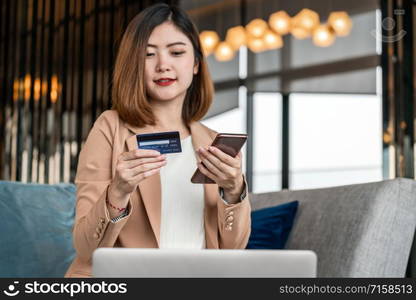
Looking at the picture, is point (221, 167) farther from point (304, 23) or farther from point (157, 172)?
point (304, 23)

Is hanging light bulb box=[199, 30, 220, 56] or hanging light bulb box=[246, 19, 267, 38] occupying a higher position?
hanging light bulb box=[246, 19, 267, 38]

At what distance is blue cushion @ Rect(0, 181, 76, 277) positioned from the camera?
2.13 m

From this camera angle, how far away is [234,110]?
21.7 ft

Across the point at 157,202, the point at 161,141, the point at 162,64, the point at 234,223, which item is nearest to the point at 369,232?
the point at 234,223


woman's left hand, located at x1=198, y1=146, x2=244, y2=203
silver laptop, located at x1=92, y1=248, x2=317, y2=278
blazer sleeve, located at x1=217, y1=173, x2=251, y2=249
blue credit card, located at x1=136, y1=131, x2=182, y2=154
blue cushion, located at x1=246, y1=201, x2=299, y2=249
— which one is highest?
blue credit card, located at x1=136, y1=131, x2=182, y2=154

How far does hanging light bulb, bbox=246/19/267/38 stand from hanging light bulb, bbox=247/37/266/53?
1.5 inches

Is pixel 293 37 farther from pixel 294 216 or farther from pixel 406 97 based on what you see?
pixel 294 216

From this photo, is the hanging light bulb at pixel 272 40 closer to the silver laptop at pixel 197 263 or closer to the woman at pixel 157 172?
the woman at pixel 157 172

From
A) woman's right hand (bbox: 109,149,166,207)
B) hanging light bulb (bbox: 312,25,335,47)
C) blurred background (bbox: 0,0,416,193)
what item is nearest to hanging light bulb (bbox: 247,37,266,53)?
blurred background (bbox: 0,0,416,193)

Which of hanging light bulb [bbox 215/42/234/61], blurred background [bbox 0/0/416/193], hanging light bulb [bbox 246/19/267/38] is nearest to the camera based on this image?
blurred background [bbox 0/0/416/193]

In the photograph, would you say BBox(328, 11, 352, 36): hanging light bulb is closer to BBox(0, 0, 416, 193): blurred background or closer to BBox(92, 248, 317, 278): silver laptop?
BBox(0, 0, 416, 193): blurred background

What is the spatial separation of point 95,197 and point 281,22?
4868 millimetres

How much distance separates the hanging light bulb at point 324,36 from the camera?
6.06 metres

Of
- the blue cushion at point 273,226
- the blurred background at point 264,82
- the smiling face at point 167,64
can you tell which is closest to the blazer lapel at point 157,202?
the smiling face at point 167,64
